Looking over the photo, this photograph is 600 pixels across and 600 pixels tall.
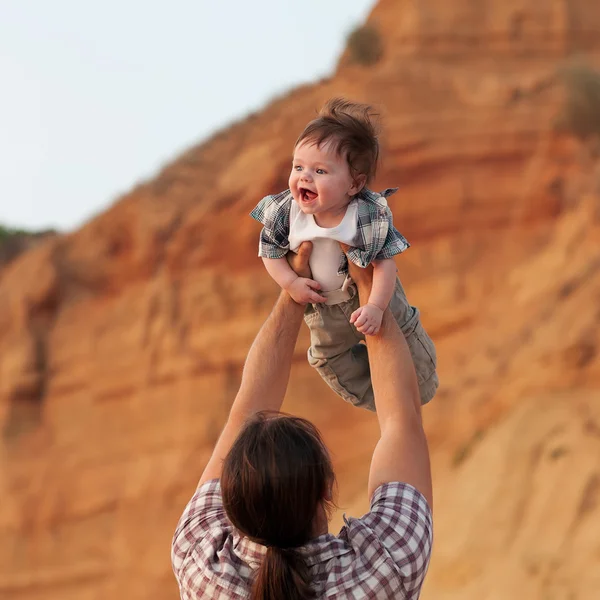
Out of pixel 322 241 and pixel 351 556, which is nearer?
pixel 351 556

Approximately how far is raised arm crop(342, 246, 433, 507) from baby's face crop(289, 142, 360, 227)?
0.40 metres

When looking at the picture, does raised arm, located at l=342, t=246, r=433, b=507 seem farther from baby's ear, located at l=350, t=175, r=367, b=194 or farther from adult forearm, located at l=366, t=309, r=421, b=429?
baby's ear, located at l=350, t=175, r=367, b=194

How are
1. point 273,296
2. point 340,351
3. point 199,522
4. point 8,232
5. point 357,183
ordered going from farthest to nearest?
point 8,232 → point 273,296 → point 340,351 → point 357,183 → point 199,522

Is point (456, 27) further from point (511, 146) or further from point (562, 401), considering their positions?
point (562, 401)

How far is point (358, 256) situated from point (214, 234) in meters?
15.2

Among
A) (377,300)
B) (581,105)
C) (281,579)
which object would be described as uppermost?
(581,105)

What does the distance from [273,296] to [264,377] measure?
1470 cm

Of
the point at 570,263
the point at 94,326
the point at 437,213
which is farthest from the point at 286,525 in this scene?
the point at 94,326

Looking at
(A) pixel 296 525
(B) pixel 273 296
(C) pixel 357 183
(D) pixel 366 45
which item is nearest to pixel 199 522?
(A) pixel 296 525

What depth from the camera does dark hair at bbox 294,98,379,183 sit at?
3.04m

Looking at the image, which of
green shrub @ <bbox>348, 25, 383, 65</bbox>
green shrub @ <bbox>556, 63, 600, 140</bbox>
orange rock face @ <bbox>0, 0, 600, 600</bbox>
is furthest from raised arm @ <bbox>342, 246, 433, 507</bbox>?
green shrub @ <bbox>348, 25, 383, 65</bbox>

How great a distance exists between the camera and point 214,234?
18109mm

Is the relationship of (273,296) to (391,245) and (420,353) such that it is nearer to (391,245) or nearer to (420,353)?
(420,353)

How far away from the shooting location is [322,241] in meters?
3.16
